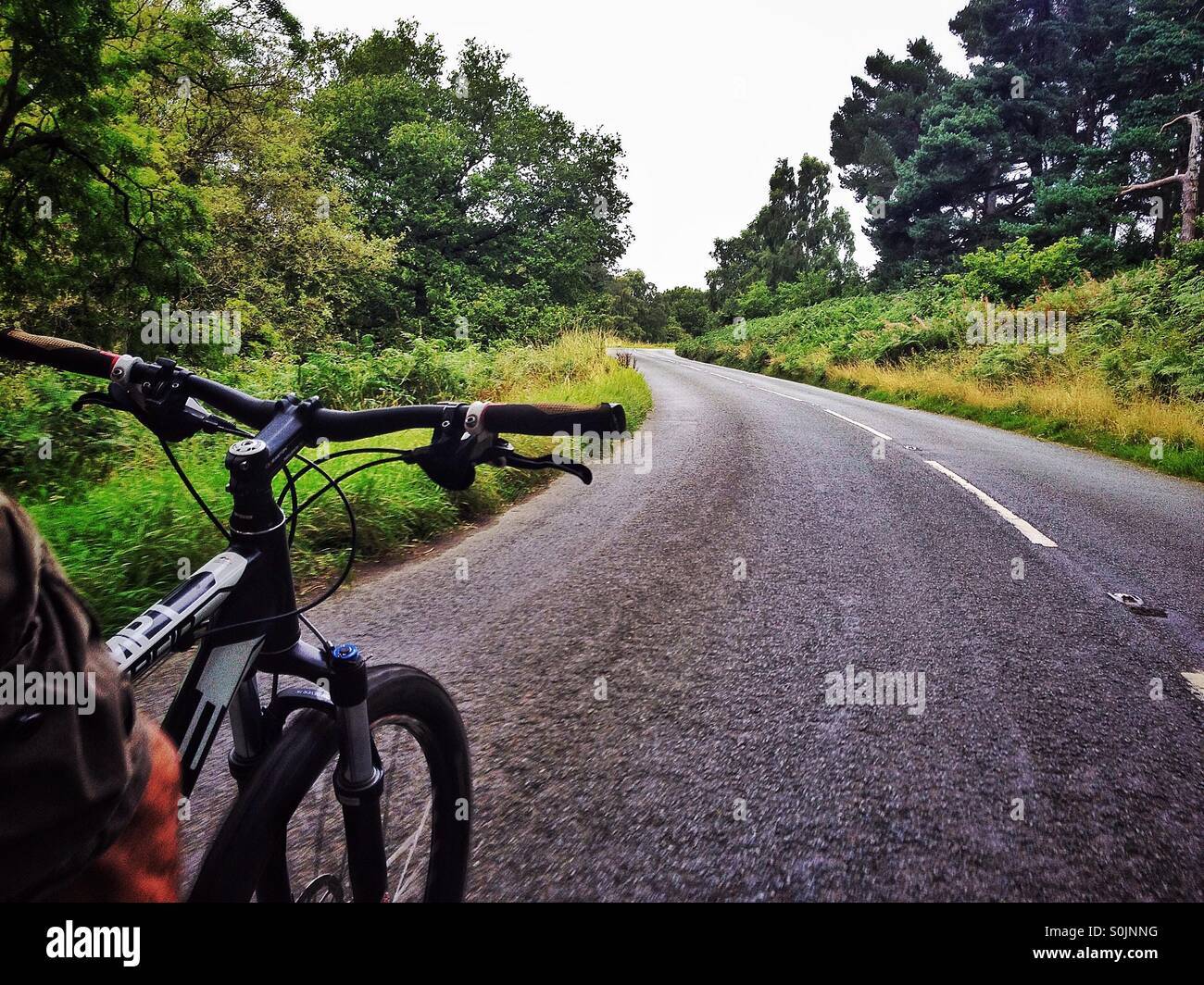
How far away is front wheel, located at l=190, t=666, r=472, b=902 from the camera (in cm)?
104

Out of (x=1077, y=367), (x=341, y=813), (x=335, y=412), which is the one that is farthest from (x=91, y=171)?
(x=1077, y=367)

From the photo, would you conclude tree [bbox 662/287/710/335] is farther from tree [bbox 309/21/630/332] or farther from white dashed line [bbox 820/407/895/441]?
white dashed line [bbox 820/407/895/441]

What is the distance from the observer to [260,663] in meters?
1.22

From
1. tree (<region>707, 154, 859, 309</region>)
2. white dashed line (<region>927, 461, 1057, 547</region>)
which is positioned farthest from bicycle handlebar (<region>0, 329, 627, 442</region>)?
tree (<region>707, 154, 859, 309</region>)

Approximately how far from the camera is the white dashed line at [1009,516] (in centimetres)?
527

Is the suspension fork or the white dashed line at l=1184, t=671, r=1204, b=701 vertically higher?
→ the suspension fork

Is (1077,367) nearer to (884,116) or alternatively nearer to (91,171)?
(91,171)

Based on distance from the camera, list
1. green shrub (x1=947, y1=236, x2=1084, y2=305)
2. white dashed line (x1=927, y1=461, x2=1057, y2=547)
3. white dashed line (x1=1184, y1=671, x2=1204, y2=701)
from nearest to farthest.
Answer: white dashed line (x1=1184, y1=671, x2=1204, y2=701) < white dashed line (x1=927, y1=461, x2=1057, y2=547) < green shrub (x1=947, y1=236, x2=1084, y2=305)

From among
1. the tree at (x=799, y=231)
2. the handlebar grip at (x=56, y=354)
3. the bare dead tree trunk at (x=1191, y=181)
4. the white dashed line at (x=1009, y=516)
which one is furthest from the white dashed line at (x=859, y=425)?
the tree at (x=799, y=231)

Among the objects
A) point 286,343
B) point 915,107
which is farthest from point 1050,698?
point 915,107

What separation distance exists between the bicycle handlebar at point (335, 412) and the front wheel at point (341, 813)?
0.53 metres
